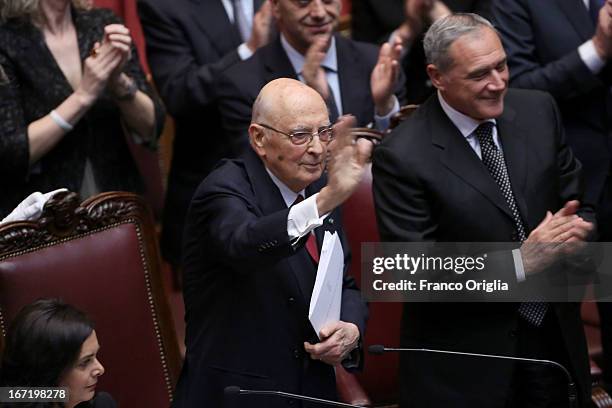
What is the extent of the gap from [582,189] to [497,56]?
1.39 ft

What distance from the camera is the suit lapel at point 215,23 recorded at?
11.8 ft

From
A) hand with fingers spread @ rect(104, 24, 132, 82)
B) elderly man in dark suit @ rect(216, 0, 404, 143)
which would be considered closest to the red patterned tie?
elderly man in dark suit @ rect(216, 0, 404, 143)

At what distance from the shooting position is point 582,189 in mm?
2898

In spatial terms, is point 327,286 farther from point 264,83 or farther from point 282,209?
point 264,83

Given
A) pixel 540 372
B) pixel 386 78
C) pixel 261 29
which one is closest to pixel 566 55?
pixel 386 78

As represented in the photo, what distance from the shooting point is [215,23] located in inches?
141

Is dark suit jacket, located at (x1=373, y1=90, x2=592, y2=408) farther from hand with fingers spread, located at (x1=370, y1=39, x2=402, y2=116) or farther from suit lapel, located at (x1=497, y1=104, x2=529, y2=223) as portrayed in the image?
hand with fingers spread, located at (x1=370, y1=39, x2=402, y2=116)

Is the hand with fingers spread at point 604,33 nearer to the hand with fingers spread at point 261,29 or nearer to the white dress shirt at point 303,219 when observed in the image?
the hand with fingers spread at point 261,29

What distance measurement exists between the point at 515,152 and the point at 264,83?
2.72 feet

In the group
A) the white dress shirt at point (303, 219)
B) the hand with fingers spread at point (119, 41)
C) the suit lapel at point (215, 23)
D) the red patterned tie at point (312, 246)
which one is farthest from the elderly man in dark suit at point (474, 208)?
the suit lapel at point (215, 23)

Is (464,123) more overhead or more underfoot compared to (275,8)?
more underfoot

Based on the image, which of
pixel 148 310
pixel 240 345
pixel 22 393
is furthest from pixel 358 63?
pixel 22 393

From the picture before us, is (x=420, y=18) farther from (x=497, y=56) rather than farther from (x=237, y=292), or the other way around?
(x=237, y=292)

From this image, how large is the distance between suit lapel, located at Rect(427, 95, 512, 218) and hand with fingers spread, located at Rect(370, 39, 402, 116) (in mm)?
511
